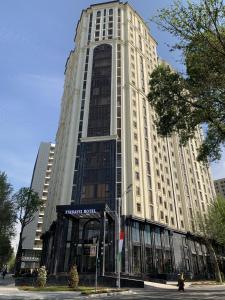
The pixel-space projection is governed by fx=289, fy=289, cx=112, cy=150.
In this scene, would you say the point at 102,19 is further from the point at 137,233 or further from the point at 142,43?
the point at 137,233

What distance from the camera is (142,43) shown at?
7500 cm

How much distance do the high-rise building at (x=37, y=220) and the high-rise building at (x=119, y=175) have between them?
29.7 metres

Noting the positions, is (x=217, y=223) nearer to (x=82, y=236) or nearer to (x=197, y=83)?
(x=82, y=236)

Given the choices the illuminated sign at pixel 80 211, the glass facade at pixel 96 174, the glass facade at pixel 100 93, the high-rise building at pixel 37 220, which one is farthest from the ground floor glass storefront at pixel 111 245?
the high-rise building at pixel 37 220

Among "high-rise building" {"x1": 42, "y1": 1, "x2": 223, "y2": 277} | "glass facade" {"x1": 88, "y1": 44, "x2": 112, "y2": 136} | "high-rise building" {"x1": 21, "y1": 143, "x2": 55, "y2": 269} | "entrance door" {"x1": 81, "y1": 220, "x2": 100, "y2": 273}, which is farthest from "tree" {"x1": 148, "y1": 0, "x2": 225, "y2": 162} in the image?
"high-rise building" {"x1": 21, "y1": 143, "x2": 55, "y2": 269}

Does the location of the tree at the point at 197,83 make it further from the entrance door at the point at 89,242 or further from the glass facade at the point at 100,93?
the glass facade at the point at 100,93

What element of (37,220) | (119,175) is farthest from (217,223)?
(37,220)

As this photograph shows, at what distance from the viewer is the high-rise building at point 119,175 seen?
139ft

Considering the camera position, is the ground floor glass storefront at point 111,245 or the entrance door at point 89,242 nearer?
the ground floor glass storefront at point 111,245

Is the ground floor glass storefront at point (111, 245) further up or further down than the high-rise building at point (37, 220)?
further down

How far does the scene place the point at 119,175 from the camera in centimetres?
4903

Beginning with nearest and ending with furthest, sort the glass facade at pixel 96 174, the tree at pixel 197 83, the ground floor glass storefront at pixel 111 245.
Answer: the tree at pixel 197 83
the ground floor glass storefront at pixel 111 245
the glass facade at pixel 96 174

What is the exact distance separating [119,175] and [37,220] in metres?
54.2

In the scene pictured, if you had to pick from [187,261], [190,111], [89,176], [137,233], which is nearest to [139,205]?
[137,233]
